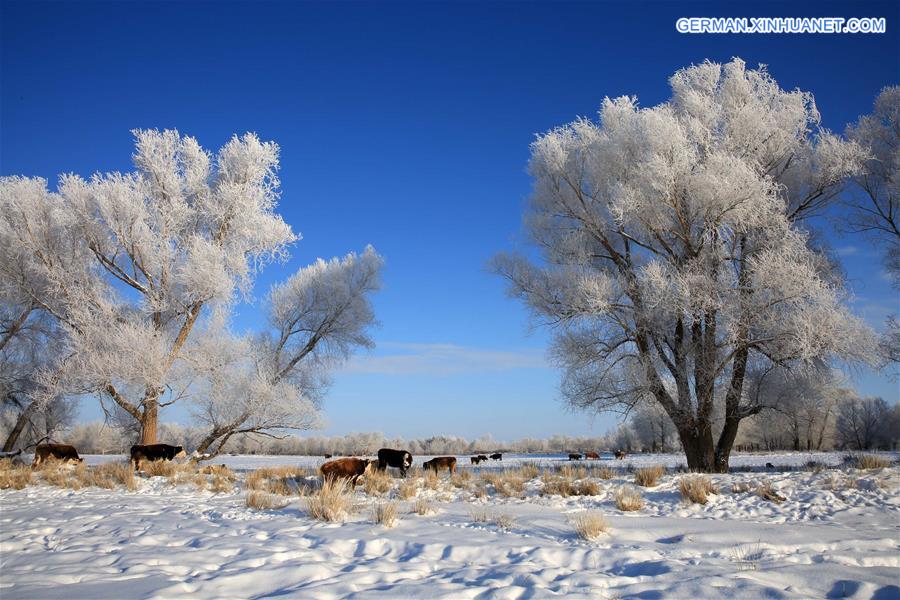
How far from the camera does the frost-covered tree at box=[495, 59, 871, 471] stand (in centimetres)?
1204

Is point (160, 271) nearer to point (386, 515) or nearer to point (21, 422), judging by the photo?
point (21, 422)

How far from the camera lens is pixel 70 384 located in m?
13.9

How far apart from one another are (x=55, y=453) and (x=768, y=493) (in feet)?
52.9

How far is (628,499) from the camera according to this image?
25.8 ft

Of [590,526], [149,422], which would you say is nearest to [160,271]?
[149,422]

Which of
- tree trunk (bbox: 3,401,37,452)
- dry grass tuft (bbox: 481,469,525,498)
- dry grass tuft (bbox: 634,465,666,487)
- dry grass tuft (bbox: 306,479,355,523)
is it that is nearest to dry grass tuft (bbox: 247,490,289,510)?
dry grass tuft (bbox: 306,479,355,523)

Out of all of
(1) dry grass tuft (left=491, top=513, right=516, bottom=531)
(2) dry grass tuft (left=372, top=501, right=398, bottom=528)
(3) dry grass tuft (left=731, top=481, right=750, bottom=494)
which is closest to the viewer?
(2) dry grass tuft (left=372, top=501, right=398, bottom=528)

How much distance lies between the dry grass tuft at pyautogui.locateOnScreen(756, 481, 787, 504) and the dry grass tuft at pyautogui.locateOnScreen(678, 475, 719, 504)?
2.02ft

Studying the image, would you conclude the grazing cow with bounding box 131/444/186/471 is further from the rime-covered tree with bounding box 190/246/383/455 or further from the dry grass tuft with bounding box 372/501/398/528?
the dry grass tuft with bounding box 372/501/398/528

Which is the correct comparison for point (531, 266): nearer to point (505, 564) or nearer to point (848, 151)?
point (848, 151)

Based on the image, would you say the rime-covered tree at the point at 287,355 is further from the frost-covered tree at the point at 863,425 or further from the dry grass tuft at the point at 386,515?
the frost-covered tree at the point at 863,425

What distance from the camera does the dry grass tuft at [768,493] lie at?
7.82 metres

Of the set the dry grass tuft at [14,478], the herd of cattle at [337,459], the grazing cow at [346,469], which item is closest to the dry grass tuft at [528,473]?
the herd of cattle at [337,459]

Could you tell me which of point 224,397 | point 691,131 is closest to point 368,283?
point 224,397
